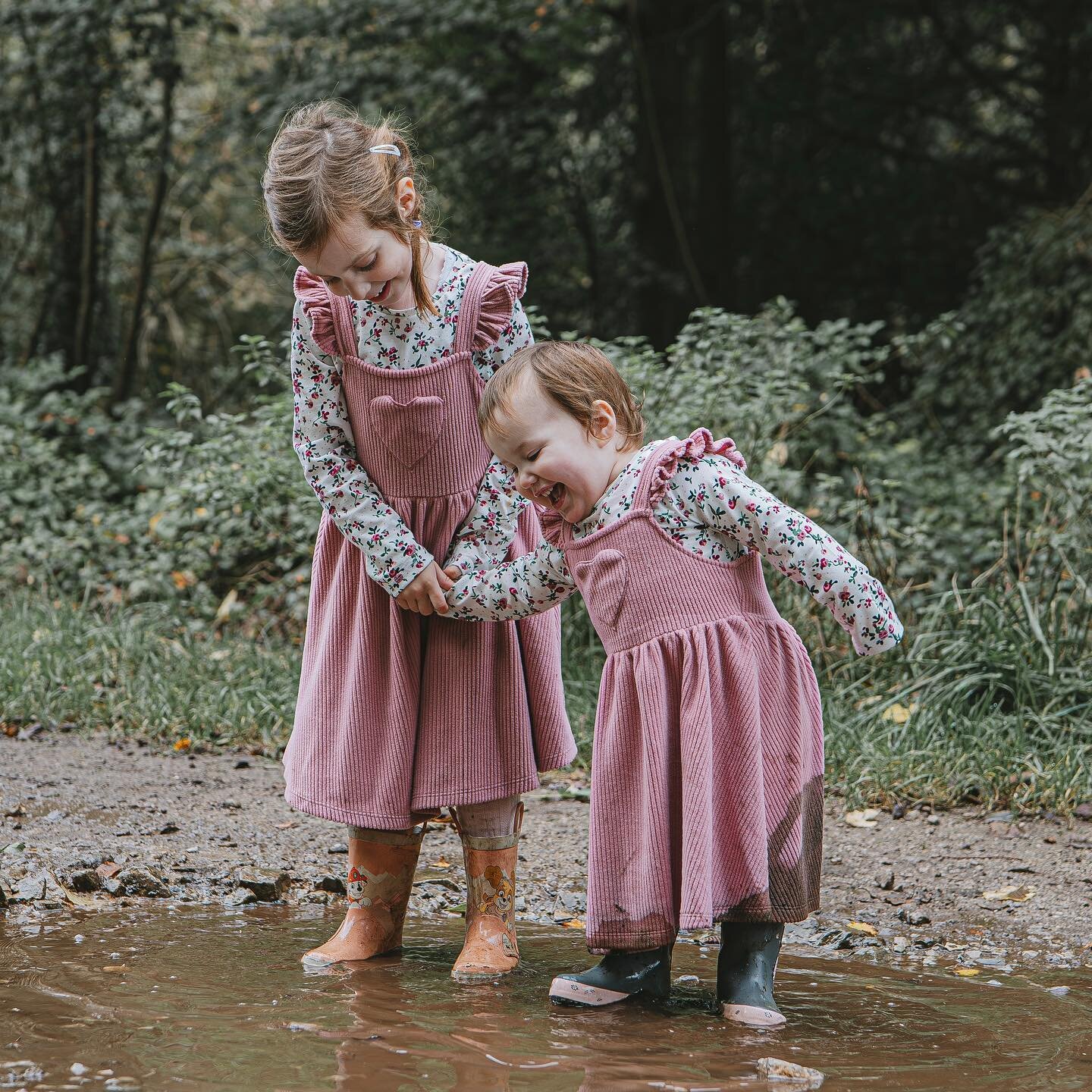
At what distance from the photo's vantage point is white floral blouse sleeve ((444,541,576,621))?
270 cm

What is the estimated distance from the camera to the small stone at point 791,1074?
7.05ft

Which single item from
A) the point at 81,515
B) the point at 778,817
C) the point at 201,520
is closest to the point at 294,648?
the point at 201,520

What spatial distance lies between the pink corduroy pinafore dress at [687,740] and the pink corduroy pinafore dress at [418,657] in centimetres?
33

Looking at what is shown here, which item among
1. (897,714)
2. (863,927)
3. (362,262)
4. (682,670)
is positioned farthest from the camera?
(897,714)

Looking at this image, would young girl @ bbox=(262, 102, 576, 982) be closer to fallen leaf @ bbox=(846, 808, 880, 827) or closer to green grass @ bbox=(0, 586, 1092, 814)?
fallen leaf @ bbox=(846, 808, 880, 827)

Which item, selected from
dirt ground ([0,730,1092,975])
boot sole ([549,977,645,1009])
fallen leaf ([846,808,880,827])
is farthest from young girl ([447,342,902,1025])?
fallen leaf ([846,808,880,827])

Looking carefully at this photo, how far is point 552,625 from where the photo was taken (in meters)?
2.99

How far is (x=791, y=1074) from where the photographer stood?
2.17m

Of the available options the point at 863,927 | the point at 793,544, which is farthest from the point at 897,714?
the point at 793,544

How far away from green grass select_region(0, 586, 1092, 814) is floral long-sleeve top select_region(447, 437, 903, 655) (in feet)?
5.72

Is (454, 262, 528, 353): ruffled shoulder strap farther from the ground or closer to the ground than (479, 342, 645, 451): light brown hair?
farther from the ground

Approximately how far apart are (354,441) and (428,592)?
390mm

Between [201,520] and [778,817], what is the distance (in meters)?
4.46

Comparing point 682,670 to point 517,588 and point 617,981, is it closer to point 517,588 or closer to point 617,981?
point 517,588
